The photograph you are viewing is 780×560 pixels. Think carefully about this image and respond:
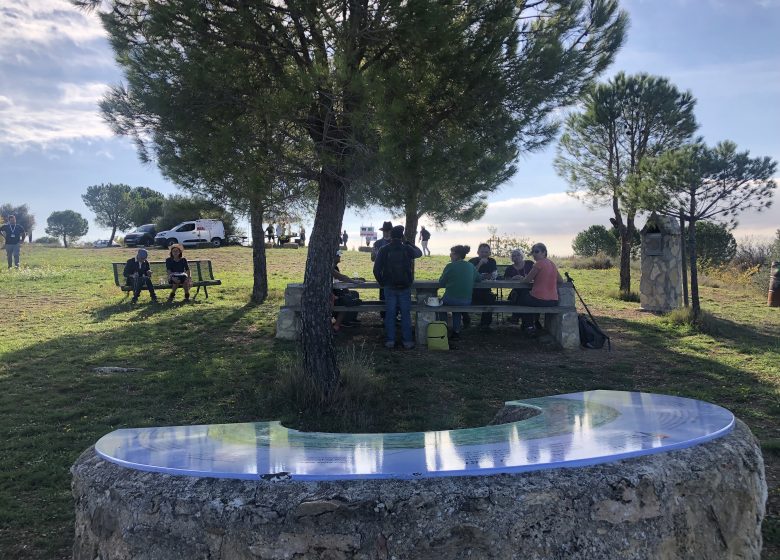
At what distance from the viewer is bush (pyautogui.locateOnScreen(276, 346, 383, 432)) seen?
547 centimetres

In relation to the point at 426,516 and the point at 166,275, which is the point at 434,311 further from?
the point at 166,275

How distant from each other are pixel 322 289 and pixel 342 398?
1.11 metres

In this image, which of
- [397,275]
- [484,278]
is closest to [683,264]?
[484,278]

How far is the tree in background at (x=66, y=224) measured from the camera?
254ft

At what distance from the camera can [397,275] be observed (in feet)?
25.8

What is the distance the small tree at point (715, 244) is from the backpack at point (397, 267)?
18477mm

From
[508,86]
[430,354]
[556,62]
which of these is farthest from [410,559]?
[430,354]

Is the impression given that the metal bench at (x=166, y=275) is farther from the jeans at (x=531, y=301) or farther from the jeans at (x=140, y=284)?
the jeans at (x=531, y=301)

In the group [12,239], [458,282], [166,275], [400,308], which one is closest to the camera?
[400,308]

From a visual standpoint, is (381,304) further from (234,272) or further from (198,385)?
(234,272)

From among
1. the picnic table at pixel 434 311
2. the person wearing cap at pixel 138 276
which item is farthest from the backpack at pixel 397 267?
the person wearing cap at pixel 138 276

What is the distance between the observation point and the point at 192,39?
5066mm

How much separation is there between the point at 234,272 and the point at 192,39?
46.3 feet

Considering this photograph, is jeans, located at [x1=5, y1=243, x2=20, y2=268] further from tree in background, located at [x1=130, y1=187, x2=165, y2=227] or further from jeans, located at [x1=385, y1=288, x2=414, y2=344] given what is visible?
tree in background, located at [x1=130, y1=187, x2=165, y2=227]
